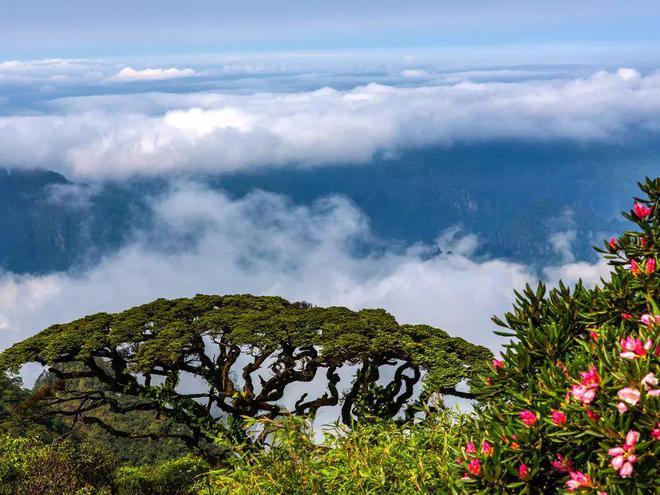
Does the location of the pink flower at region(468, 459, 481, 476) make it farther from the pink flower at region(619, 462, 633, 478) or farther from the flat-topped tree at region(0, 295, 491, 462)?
the flat-topped tree at region(0, 295, 491, 462)

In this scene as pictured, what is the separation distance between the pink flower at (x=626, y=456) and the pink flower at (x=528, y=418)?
104 cm

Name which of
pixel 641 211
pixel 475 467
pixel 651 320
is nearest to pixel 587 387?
pixel 651 320

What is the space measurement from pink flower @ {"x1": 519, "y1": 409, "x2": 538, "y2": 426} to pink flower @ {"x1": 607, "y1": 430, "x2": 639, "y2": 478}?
1.04m

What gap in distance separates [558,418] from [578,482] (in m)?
0.53

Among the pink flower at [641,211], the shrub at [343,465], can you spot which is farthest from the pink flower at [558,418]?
the pink flower at [641,211]

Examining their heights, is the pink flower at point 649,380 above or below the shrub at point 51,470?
above

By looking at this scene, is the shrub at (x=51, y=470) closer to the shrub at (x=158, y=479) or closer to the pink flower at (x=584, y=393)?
the shrub at (x=158, y=479)

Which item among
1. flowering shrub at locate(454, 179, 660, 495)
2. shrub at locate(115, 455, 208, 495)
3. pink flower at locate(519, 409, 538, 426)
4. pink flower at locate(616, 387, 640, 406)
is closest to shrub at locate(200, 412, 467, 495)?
flowering shrub at locate(454, 179, 660, 495)

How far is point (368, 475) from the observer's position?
25.0 feet

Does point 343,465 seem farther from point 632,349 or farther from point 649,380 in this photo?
point 649,380

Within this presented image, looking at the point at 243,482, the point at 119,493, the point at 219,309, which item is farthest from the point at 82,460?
the point at 243,482

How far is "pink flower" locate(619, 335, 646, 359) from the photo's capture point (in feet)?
16.4

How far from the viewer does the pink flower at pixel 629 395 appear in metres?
4.71

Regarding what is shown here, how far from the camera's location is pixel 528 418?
5.74 meters
